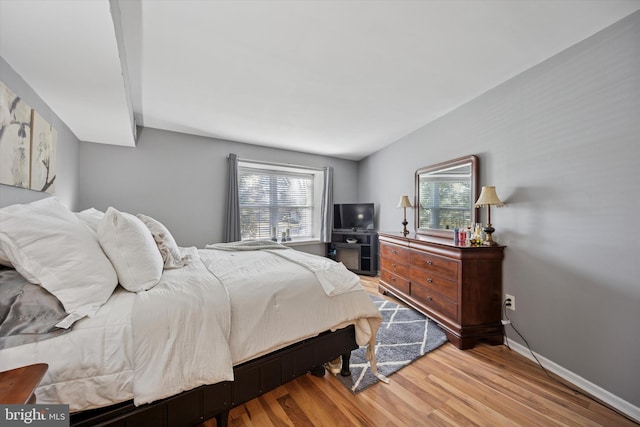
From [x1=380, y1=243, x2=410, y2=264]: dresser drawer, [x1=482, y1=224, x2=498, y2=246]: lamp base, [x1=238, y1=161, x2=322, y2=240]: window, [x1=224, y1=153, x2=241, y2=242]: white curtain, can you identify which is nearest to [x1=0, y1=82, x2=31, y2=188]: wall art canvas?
[x1=224, y1=153, x2=241, y2=242]: white curtain

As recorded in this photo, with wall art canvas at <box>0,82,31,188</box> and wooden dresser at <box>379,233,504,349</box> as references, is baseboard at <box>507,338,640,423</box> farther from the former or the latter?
wall art canvas at <box>0,82,31,188</box>

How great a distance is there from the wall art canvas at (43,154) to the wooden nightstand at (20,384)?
63.8 inches

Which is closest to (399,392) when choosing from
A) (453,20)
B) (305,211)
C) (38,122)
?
(453,20)

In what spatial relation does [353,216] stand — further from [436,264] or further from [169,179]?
[169,179]

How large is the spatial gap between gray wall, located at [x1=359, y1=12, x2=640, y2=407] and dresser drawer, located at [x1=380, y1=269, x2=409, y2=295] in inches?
37.9

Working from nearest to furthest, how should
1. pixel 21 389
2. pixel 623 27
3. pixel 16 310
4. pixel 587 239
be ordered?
pixel 21 389 < pixel 16 310 < pixel 623 27 < pixel 587 239

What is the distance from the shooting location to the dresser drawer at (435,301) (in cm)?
→ 211

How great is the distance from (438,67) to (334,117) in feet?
4.11

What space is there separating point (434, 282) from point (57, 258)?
267 cm

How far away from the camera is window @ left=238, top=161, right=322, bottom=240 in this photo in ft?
13.2

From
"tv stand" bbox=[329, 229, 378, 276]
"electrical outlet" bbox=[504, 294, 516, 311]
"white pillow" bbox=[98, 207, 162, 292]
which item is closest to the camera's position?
"white pillow" bbox=[98, 207, 162, 292]

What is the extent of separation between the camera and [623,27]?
1.46 meters

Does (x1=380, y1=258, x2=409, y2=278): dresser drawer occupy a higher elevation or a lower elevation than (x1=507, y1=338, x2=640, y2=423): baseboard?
higher

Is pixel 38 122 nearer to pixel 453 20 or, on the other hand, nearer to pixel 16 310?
pixel 16 310
